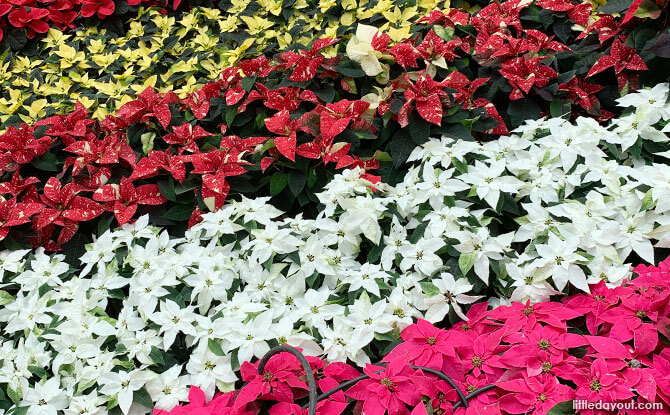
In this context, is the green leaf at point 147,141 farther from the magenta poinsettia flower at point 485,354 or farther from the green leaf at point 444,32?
the magenta poinsettia flower at point 485,354

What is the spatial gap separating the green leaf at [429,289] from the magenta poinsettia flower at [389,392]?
26 cm

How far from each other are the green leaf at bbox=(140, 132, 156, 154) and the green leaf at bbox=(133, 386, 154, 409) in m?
0.90

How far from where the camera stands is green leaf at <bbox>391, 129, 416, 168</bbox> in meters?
1.84

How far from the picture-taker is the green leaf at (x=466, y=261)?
140 cm

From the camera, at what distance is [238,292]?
152 centimetres

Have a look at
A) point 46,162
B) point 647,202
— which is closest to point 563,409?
point 647,202

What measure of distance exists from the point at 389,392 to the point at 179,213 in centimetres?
98

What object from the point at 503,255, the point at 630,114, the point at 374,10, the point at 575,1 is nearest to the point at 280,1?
the point at 374,10

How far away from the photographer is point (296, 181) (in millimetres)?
1806

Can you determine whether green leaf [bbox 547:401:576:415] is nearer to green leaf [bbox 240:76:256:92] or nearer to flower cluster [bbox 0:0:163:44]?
green leaf [bbox 240:76:256:92]

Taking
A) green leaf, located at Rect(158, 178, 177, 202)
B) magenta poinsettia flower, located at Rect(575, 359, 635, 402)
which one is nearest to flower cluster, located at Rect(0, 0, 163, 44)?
green leaf, located at Rect(158, 178, 177, 202)

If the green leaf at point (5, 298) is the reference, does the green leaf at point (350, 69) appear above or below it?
above

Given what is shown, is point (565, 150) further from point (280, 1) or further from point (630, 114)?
point (280, 1)

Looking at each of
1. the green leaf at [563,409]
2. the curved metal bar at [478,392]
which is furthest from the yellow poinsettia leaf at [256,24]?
the green leaf at [563,409]
